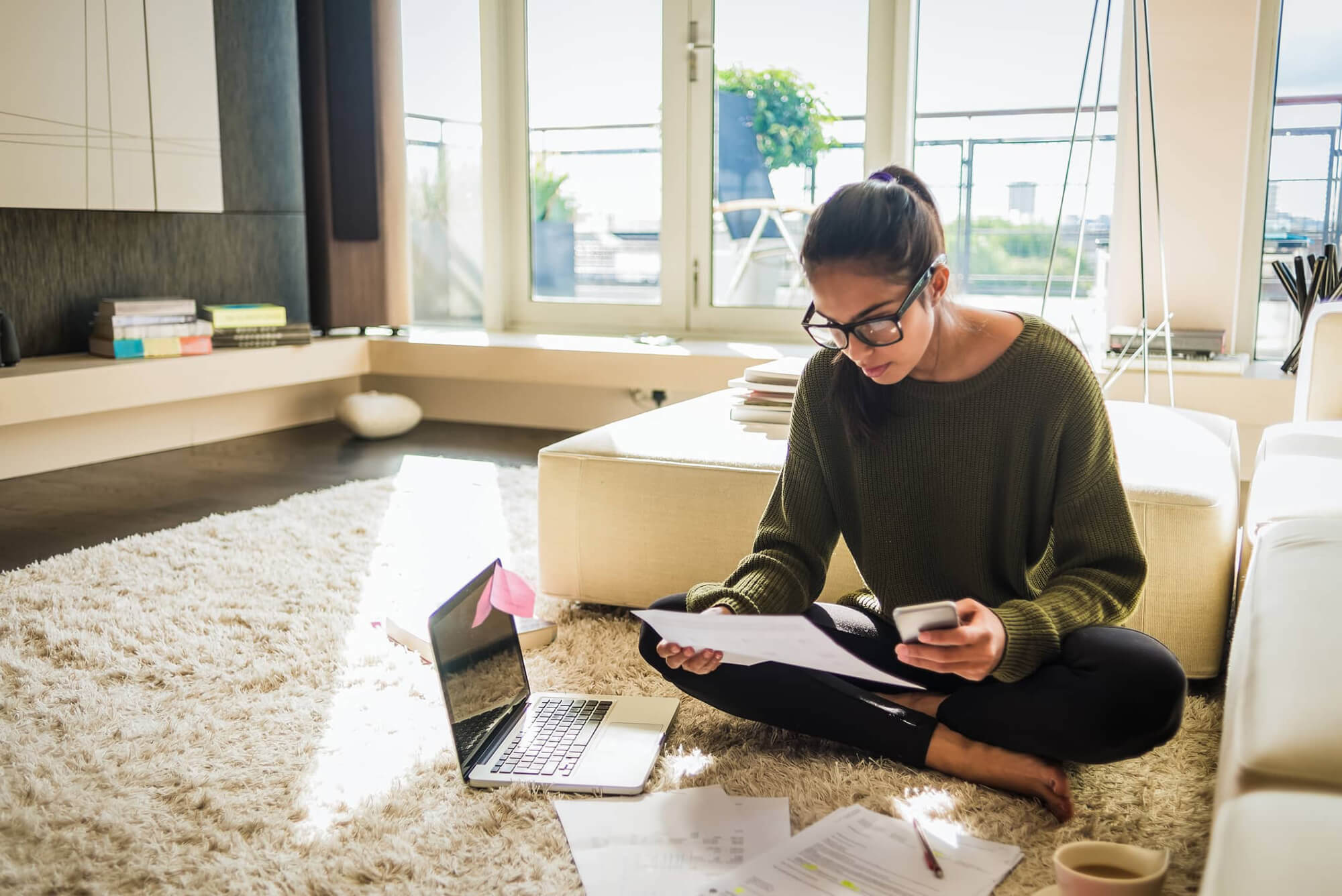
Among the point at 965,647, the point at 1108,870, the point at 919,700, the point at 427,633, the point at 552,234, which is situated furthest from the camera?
the point at 552,234

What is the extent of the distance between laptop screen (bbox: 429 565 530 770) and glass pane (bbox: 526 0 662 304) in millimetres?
3293

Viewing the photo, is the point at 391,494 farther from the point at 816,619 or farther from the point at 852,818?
the point at 852,818

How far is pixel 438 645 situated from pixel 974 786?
766 mm

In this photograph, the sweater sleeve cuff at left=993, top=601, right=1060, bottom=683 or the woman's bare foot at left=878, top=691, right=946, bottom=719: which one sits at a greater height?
the sweater sleeve cuff at left=993, top=601, right=1060, bottom=683

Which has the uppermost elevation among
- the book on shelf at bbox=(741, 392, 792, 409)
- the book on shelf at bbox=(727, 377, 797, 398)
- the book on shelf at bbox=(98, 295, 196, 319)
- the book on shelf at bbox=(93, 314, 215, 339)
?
the book on shelf at bbox=(98, 295, 196, 319)

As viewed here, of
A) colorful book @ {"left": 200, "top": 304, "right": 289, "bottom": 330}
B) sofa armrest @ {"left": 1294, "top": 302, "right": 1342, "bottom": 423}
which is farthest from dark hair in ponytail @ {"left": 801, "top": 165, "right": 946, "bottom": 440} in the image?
colorful book @ {"left": 200, "top": 304, "right": 289, "bottom": 330}

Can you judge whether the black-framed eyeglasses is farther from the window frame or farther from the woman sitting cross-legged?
the window frame

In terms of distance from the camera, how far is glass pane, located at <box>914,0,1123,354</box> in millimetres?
4156

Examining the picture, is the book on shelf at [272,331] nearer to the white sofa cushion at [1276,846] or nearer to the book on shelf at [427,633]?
the book on shelf at [427,633]

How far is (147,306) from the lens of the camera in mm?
3936

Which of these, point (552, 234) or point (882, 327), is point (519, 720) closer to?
point (882, 327)

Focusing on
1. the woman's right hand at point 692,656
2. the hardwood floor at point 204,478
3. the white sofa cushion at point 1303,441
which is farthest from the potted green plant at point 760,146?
the woman's right hand at point 692,656

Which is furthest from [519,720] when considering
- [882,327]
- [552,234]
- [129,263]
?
[552,234]

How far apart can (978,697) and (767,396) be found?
1.20 m
